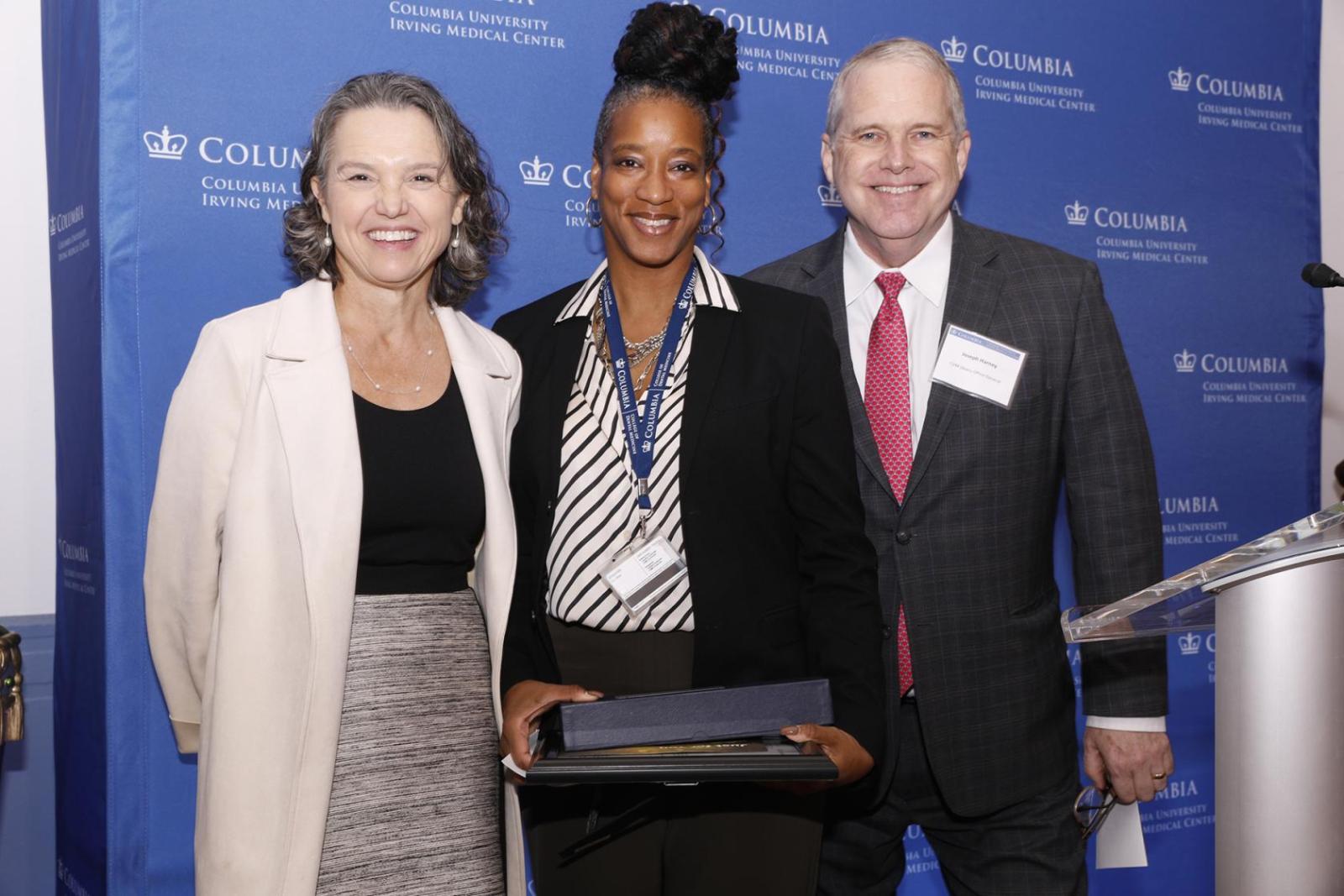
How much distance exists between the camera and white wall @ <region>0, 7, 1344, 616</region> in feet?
10.8

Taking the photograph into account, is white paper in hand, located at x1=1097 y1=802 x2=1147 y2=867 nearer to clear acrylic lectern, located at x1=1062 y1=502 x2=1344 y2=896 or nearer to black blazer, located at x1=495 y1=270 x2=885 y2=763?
black blazer, located at x1=495 y1=270 x2=885 y2=763

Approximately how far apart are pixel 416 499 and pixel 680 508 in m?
0.45

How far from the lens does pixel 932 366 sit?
2371mm

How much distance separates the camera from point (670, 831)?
6.39ft

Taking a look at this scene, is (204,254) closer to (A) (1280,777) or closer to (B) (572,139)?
(B) (572,139)

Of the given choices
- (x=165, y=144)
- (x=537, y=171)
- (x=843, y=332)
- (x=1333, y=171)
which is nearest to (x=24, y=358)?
(x=165, y=144)

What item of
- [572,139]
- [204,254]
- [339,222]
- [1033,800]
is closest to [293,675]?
[339,222]

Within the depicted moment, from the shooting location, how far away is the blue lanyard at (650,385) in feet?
6.62

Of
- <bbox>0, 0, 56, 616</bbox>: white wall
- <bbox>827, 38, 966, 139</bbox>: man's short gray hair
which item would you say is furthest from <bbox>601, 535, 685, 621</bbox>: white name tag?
<bbox>0, 0, 56, 616</bbox>: white wall

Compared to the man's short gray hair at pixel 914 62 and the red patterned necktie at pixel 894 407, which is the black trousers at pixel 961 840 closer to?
the red patterned necktie at pixel 894 407

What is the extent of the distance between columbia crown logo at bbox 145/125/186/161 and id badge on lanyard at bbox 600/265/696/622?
116 centimetres

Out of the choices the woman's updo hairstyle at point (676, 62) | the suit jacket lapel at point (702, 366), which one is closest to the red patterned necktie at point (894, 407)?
the suit jacket lapel at point (702, 366)

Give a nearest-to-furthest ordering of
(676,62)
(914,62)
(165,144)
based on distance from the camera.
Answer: (676,62), (914,62), (165,144)

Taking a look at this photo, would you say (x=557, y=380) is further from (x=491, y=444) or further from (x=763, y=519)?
(x=763, y=519)
